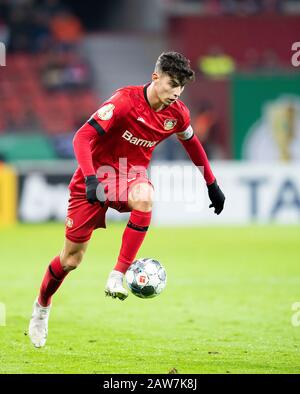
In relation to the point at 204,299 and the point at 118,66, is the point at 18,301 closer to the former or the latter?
the point at 204,299

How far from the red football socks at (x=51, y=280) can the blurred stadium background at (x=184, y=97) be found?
7.33 metres

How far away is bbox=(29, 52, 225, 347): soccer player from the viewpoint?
6352 millimetres

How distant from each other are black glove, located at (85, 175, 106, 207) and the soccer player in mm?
40

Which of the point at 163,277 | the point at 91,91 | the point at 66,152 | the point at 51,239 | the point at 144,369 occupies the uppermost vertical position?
the point at 91,91

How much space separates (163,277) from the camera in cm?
645

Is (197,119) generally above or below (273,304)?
above

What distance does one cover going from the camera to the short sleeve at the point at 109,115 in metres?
6.38

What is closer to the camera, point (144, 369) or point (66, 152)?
point (144, 369)

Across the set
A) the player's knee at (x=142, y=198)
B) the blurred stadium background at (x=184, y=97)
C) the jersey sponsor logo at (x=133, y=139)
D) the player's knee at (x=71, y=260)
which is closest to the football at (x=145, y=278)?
the player's knee at (x=142, y=198)

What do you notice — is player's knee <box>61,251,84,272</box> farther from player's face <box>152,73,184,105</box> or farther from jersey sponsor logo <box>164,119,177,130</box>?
player's face <box>152,73,184,105</box>

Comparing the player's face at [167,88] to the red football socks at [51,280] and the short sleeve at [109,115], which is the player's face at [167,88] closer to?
the short sleeve at [109,115]

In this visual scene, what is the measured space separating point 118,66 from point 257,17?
362cm

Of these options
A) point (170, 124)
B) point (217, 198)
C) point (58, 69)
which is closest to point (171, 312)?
point (217, 198)

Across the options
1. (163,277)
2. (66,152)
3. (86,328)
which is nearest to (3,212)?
(66,152)
